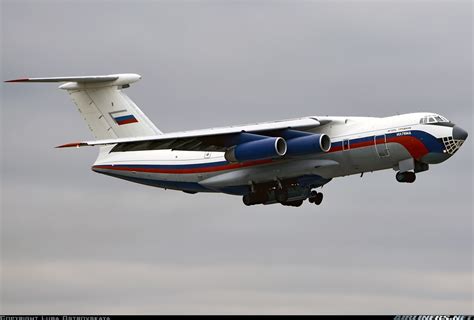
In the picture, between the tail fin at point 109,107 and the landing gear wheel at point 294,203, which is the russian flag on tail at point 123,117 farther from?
the landing gear wheel at point 294,203

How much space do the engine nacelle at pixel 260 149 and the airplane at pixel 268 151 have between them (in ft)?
0.07

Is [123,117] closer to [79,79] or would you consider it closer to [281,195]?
[79,79]

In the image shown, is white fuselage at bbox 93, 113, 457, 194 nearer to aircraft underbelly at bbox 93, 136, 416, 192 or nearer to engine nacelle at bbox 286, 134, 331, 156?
aircraft underbelly at bbox 93, 136, 416, 192

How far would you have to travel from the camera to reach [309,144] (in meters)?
26.0

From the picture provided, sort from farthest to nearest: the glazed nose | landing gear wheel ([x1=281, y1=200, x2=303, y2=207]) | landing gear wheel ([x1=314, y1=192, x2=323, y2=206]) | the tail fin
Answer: the tail fin, landing gear wheel ([x1=314, y1=192, x2=323, y2=206]), landing gear wheel ([x1=281, y1=200, x2=303, y2=207]), the glazed nose

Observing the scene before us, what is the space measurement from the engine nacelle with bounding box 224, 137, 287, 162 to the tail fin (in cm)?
409

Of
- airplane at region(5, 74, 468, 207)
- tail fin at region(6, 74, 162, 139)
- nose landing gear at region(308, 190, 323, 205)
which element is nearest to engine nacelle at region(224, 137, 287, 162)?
airplane at region(5, 74, 468, 207)

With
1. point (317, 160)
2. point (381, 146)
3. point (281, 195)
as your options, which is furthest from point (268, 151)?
point (381, 146)

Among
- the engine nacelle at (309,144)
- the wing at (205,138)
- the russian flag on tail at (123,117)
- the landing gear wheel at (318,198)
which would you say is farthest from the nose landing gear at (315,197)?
the russian flag on tail at (123,117)

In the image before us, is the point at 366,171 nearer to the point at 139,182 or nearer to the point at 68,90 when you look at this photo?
the point at 139,182

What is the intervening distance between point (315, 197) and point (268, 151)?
2517 millimetres

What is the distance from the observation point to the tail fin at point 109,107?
99.0 feet

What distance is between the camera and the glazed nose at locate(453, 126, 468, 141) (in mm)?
25812

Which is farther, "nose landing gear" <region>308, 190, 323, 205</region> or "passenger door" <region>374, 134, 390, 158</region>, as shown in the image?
"nose landing gear" <region>308, 190, 323, 205</region>
